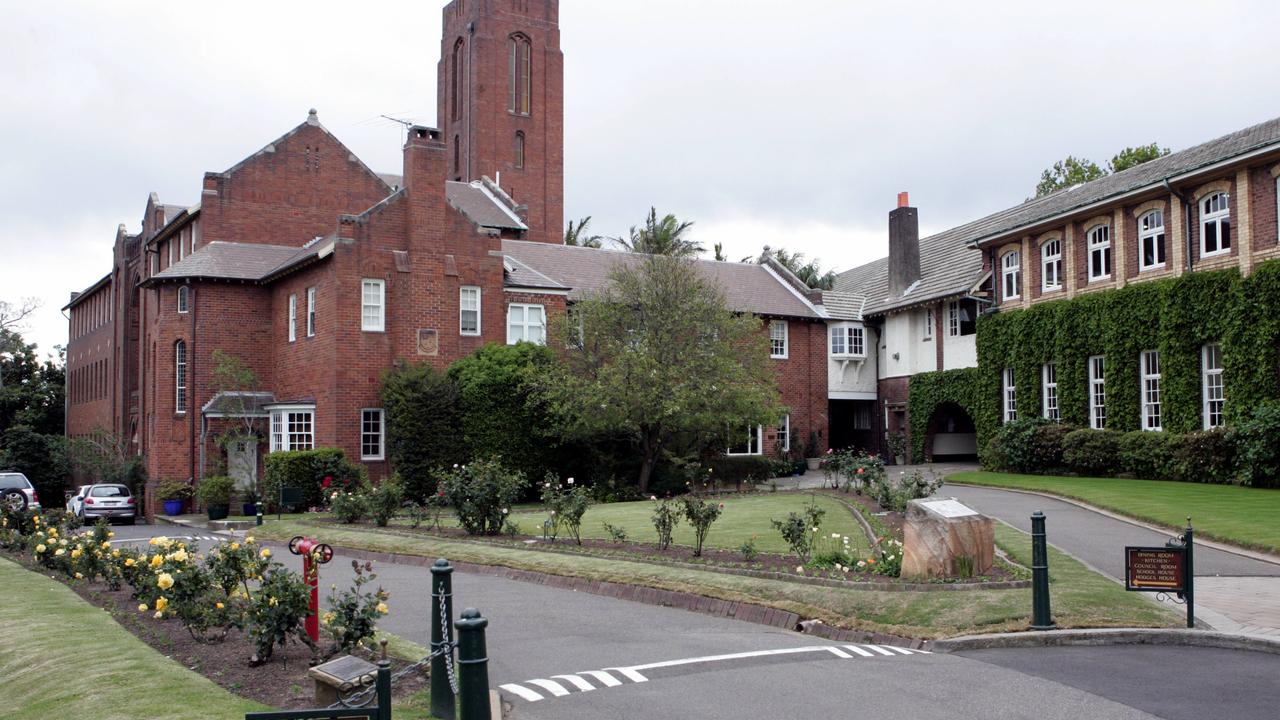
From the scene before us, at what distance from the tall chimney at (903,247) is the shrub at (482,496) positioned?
1000 inches

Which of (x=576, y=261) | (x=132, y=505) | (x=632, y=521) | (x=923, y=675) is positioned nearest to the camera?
(x=923, y=675)

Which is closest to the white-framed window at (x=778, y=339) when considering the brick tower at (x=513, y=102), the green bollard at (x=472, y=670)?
the brick tower at (x=513, y=102)

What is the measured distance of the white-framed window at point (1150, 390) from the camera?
1171 inches

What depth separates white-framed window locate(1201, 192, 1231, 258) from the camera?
27.4 m

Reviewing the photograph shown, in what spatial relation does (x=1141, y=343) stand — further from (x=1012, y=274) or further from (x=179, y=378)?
(x=179, y=378)

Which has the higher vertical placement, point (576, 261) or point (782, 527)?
point (576, 261)

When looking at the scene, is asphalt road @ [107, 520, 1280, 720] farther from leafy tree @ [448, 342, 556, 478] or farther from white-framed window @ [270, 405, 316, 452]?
white-framed window @ [270, 405, 316, 452]

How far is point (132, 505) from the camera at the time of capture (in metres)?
37.3

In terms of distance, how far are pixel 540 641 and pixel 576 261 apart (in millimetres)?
32634

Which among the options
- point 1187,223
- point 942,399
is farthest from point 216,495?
point 1187,223

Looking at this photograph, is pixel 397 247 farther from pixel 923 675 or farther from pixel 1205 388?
pixel 923 675

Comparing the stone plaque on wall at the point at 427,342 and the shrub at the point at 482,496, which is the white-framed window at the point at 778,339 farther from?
the shrub at the point at 482,496

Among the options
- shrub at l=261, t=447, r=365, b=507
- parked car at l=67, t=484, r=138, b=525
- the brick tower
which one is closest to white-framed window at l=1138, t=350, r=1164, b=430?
shrub at l=261, t=447, r=365, b=507

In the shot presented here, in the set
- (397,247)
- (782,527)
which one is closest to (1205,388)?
(782,527)
